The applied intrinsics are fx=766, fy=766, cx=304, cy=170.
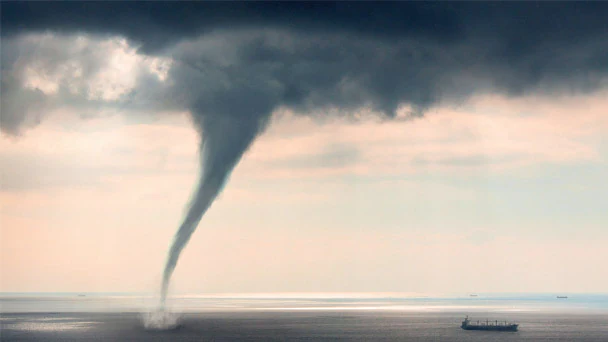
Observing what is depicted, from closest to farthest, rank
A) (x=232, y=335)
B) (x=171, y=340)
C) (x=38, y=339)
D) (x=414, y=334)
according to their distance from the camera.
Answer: (x=171, y=340), (x=38, y=339), (x=232, y=335), (x=414, y=334)

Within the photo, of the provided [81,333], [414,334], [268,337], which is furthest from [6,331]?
[414,334]

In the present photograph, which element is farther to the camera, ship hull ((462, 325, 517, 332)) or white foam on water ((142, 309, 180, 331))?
ship hull ((462, 325, 517, 332))

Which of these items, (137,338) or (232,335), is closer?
(137,338)

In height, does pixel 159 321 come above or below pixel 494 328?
above

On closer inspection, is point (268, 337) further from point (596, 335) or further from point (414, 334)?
point (596, 335)

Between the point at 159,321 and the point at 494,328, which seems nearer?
the point at 159,321

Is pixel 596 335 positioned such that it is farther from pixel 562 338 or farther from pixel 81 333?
pixel 81 333

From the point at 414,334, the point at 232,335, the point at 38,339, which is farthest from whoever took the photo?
the point at 414,334

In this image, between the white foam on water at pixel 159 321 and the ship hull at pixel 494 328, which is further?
the ship hull at pixel 494 328

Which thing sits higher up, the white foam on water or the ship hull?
the white foam on water

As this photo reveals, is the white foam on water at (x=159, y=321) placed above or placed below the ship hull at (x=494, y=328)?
above
